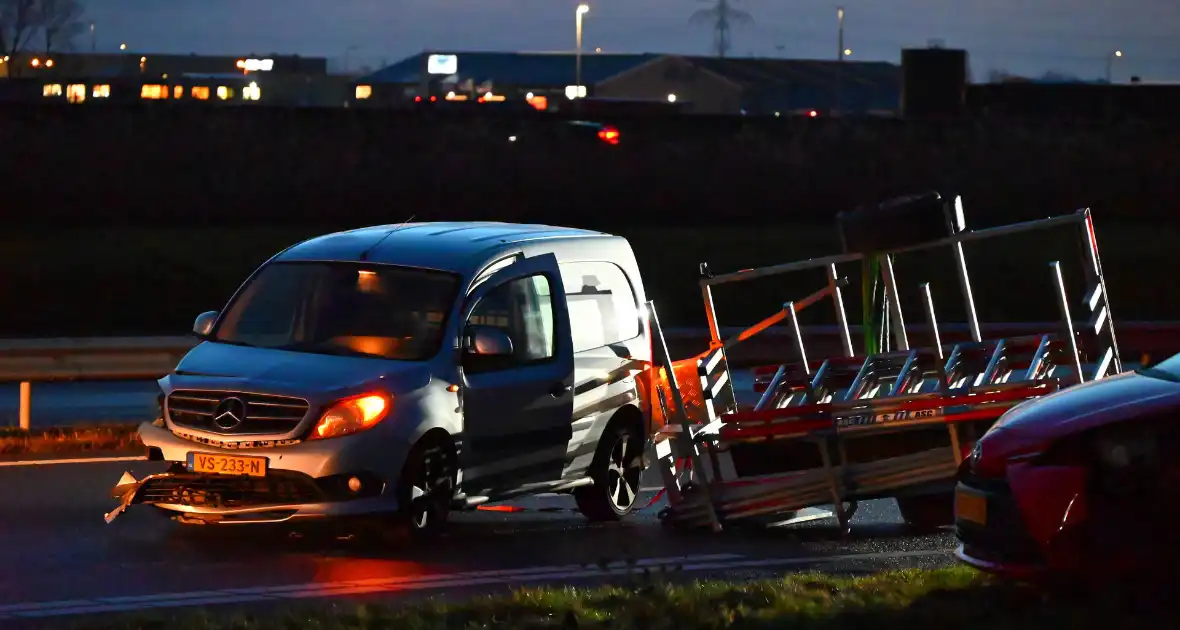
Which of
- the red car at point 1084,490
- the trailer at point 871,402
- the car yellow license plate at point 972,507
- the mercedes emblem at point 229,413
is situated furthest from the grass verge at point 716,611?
the trailer at point 871,402

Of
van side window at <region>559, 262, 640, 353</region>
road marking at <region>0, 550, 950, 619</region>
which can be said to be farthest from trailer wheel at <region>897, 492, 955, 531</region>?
van side window at <region>559, 262, 640, 353</region>

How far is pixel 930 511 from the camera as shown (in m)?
10.5

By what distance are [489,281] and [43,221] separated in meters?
28.1

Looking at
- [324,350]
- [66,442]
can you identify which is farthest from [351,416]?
[66,442]

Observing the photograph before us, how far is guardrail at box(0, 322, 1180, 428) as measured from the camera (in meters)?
14.5

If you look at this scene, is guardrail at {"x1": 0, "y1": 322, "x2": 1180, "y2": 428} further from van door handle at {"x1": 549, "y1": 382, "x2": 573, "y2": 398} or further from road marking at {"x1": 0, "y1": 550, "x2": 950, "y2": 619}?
road marking at {"x1": 0, "y1": 550, "x2": 950, "y2": 619}

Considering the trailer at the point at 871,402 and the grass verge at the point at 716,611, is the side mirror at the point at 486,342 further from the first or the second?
the grass verge at the point at 716,611

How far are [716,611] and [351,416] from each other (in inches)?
118

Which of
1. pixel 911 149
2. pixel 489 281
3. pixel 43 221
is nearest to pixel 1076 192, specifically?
pixel 911 149

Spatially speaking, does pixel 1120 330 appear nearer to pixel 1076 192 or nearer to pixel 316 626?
pixel 316 626

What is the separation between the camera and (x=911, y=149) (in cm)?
3953

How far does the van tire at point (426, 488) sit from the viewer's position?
9461 millimetres

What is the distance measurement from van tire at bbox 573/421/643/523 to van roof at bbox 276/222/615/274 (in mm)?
1268

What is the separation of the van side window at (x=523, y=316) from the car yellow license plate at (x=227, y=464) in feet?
5.14
